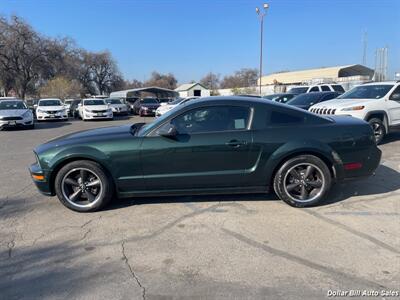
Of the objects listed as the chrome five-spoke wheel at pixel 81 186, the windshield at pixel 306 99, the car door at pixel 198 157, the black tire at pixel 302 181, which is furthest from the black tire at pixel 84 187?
the windshield at pixel 306 99

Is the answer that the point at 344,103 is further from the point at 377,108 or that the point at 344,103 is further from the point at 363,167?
the point at 363,167

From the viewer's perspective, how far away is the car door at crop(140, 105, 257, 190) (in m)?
4.55

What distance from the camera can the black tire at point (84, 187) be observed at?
4.60 metres

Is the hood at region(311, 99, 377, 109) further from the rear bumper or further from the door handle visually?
the door handle

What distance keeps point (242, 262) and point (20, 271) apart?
215 cm

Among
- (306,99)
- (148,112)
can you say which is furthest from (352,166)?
(148,112)

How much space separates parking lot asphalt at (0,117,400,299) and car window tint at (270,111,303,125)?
3.82 ft

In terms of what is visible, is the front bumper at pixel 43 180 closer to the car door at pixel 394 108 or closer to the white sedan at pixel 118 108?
the car door at pixel 394 108

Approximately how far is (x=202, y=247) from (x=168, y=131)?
162 cm

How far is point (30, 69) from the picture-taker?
155 ft

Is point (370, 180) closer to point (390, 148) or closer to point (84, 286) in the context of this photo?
point (390, 148)

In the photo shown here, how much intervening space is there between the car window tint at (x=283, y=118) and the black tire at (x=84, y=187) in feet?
7.93

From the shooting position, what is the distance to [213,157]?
15.0ft

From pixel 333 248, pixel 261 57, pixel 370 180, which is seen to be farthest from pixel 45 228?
pixel 261 57
